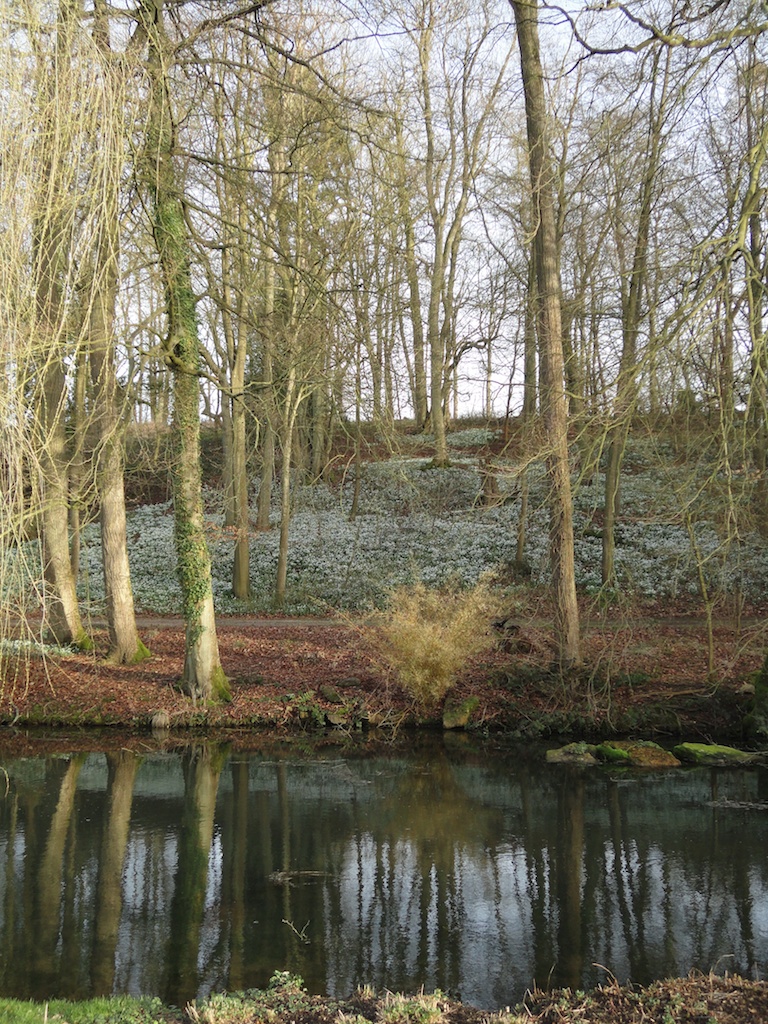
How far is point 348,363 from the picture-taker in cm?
1251

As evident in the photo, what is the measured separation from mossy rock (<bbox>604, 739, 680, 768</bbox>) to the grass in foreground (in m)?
6.67

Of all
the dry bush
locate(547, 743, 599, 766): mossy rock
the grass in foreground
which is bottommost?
locate(547, 743, 599, 766): mossy rock

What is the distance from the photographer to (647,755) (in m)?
11.6

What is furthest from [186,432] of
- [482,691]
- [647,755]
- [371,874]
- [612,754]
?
[647,755]

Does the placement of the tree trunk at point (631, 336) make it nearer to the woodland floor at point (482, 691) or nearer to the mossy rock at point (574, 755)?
the woodland floor at point (482, 691)

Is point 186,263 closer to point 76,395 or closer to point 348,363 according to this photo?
point 348,363

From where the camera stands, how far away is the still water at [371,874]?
19.9ft

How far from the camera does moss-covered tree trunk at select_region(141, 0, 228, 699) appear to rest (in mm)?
11570

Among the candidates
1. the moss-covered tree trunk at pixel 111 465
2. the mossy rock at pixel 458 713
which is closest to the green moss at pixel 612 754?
the mossy rock at pixel 458 713

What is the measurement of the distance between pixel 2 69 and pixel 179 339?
7531 mm

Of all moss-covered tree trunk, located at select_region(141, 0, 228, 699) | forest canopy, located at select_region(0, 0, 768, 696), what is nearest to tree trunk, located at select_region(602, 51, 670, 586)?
forest canopy, located at select_region(0, 0, 768, 696)

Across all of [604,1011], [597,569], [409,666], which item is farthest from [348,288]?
[597,569]

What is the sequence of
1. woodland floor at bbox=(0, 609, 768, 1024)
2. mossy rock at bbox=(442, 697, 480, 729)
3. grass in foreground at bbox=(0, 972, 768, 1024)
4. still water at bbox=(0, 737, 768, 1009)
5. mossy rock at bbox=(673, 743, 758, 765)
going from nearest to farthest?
grass in foreground at bbox=(0, 972, 768, 1024)
still water at bbox=(0, 737, 768, 1009)
mossy rock at bbox=(673, 743, 758, 765)
woodland floor at bbox=(0, 609, 768, 1024)
mossy rock at bbox=(442, 697, 480, 729)

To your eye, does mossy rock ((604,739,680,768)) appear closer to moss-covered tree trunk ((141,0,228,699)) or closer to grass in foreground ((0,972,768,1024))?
moss-covered tree trunk ((141,0,228,699))
